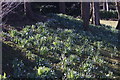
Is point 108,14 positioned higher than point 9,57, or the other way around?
point 108,14

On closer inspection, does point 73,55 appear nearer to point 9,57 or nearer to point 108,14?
point 9,57

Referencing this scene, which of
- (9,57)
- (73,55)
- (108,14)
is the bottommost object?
(73,55)

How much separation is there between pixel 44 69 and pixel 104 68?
2246 mm

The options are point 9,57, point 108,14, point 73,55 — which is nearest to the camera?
point 9,57

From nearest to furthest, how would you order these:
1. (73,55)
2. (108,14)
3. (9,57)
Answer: (9,57), (73,55), (108,14)

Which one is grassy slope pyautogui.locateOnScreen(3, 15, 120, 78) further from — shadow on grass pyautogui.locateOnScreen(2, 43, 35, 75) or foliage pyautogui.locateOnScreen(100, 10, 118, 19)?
foliage pyautogui.locateOnScreen(100, 10, 118, 19)

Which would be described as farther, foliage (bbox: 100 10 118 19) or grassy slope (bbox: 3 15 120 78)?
foliage (bbox: 100 10 118 19)

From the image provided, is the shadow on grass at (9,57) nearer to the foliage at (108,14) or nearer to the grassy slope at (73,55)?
the grassy slope at (73,55)

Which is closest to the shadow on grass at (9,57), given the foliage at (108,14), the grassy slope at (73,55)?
the grassy slope at (73,55)

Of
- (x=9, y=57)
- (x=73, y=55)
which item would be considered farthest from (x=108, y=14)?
(x=9, y=57)

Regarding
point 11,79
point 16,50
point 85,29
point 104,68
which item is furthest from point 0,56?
point 85,29

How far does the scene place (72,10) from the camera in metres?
25.2

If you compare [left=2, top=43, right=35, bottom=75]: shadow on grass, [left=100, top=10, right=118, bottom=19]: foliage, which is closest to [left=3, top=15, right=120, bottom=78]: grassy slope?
[left=2, top=43, right=35, bottom=75]: shadow on grass

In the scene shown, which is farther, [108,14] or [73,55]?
[108,14]
